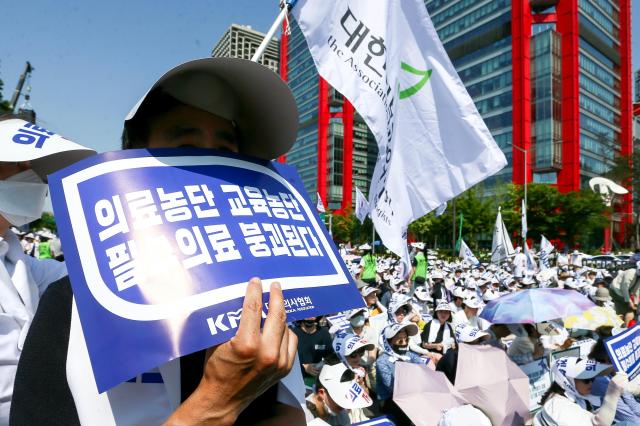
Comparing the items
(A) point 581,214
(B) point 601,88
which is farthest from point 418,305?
(B) point 601,88

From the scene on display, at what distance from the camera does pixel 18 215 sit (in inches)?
64.4

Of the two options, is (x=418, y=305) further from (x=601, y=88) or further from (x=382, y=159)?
(x=601, y=88)

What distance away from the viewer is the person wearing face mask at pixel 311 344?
18.5 feet

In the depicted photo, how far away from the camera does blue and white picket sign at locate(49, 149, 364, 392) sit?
72cm

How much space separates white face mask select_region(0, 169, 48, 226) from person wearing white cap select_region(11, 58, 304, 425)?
794mm

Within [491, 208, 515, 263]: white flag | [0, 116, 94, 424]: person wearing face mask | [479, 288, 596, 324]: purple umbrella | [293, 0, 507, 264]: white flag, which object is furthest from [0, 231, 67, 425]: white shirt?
[491, 208, 515, 263]: white flag

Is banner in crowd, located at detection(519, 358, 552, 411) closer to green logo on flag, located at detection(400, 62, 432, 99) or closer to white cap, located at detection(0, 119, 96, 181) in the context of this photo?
green logo on flag, located at detection(400, 62, 432, 99)

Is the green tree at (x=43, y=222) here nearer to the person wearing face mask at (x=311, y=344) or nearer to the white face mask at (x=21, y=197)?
the white face mask at (x=21, y=197)

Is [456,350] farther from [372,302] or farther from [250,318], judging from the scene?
[250,318]

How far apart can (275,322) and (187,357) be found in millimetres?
246

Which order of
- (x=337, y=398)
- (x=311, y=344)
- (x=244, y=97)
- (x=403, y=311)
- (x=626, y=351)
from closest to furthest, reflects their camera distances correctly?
1. (x=244, y=97)
2. (x=337, y=398)
3. (x=626, y=351)
4. (x=311, y=344)
5. (x=403, y=311)

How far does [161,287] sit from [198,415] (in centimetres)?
21

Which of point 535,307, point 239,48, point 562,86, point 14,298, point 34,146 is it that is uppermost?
point 562,86

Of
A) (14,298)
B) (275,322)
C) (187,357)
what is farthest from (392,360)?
(275,322)
